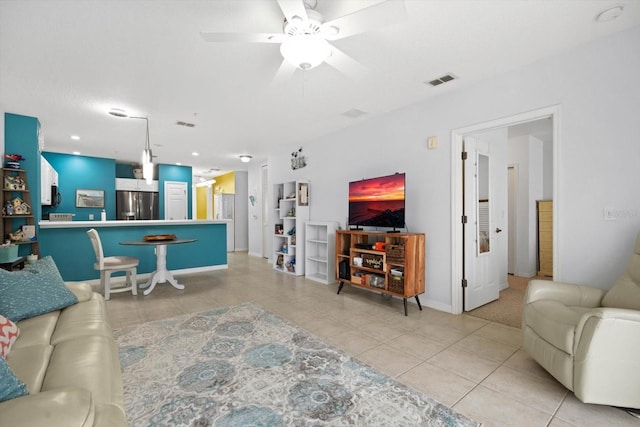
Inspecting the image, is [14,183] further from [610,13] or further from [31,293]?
[610,13]

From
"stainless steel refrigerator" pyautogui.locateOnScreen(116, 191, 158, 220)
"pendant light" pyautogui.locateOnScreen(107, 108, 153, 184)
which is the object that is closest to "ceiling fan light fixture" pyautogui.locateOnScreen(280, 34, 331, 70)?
"pendant light" pyautogui.locateOnScreen(107, 108, 153, 184)

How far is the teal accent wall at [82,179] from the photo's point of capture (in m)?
6.81

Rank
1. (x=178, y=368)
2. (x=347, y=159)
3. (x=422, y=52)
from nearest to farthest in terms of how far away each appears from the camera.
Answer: (x=178, y=368)
(x=422, y=52)
(x=347, y=159)

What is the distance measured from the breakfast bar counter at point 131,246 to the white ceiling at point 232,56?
169cm

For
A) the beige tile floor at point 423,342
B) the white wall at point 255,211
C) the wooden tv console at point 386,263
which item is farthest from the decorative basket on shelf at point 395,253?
the white wall at point 255,211

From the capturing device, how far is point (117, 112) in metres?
4.13

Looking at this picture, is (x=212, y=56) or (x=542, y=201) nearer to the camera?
(x=212, y=56)

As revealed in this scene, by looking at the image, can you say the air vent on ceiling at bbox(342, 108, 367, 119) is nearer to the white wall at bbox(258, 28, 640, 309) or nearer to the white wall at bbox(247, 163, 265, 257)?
the white wall at bbox(258, 28, 640, 309)

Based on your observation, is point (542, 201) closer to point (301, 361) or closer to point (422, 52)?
point (422, 52)

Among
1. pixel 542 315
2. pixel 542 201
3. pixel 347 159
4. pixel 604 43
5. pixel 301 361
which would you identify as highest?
pixel 604 43

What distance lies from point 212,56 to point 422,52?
6.29 feet

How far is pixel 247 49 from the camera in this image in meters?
2.62

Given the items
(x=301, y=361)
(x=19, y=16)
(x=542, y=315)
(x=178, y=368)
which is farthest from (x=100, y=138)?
(x=542, y=315)

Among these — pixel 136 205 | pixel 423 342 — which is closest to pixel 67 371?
pixel 423 342
